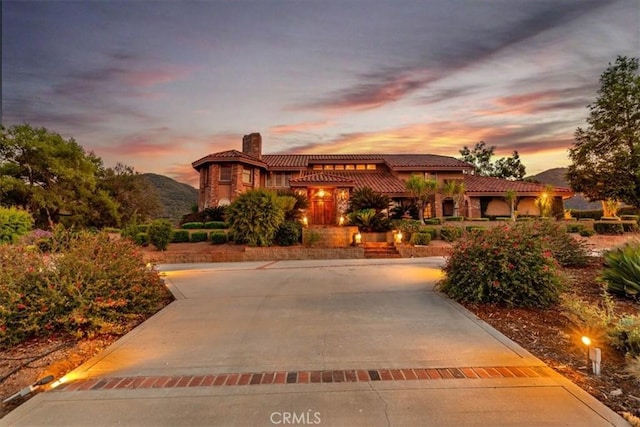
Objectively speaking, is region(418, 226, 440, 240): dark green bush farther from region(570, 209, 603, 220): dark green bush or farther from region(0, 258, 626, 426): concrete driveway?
region(570, 209, 603, 220): dark green bush

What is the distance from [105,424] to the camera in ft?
7.77

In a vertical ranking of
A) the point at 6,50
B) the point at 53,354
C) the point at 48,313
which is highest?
the point at 6,50

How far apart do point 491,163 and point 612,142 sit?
18.8 m

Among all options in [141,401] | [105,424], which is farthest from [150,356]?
[105,424]

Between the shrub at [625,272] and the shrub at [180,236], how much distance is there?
16.8m

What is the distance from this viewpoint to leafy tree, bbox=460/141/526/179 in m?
37.7

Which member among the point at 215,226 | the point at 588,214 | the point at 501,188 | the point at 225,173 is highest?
the point at 225,173

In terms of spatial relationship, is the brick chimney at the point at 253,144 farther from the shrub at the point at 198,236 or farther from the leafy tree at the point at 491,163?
the leafy tree at the point at 491,163

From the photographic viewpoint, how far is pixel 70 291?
176 inches

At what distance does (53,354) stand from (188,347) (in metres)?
1.76

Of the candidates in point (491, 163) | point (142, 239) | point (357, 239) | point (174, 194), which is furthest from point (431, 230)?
point (174, 194)

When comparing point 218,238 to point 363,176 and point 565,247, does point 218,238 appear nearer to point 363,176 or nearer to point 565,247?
point 565,247

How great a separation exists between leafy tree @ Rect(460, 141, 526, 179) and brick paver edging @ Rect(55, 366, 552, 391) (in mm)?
38764

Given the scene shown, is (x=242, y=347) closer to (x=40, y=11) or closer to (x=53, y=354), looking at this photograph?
(x=53, y=354)
